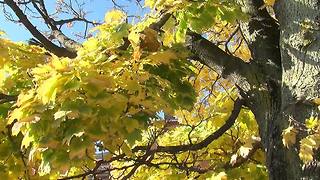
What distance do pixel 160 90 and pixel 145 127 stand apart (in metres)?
0.30

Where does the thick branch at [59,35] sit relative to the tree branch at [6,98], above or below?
above

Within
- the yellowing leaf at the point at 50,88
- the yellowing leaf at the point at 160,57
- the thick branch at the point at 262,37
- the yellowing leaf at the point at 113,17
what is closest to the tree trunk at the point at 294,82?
the thick branch at the point at 262,37

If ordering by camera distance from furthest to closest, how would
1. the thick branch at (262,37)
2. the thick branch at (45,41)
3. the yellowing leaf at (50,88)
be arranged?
the thick branch at (45,41)
the thick branch at (262,37)
the yellowing leaf at (50,88)

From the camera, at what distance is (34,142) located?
9.09 feet

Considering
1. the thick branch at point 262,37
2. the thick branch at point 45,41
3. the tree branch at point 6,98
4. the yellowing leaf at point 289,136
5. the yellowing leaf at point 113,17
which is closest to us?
the yellowing leaf at point 289,136

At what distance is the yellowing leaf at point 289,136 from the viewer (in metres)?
2.94

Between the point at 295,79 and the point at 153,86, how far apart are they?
3.11 ft

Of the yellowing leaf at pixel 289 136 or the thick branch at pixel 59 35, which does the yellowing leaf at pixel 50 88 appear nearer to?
the yellowing leaf at pixel 289 136

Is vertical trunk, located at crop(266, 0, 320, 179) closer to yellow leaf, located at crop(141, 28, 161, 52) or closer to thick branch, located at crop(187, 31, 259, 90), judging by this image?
thick branch, located at crop(187, 31, 259, 90)

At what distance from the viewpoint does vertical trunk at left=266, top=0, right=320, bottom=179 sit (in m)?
3.11

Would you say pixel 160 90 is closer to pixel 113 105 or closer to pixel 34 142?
pixel 113 105

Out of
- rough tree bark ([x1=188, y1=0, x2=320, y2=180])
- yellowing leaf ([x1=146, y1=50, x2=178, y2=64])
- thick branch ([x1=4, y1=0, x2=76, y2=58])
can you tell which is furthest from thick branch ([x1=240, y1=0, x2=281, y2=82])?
thick branch ([x1=4, y1=0, x2=76, y2=58])

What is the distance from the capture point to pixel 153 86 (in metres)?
3.04

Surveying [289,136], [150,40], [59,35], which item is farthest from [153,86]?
[59,35]
